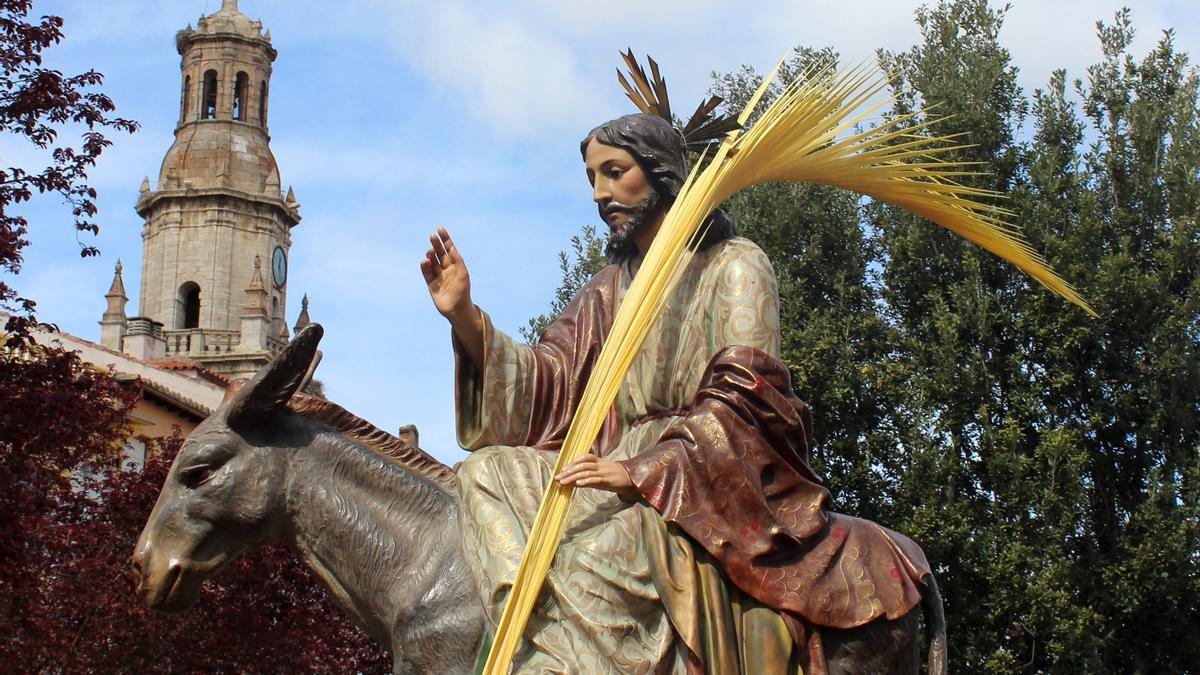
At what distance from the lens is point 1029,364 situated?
19.8 m

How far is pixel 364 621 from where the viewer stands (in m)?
6.06

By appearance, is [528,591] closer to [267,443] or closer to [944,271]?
[267,443]

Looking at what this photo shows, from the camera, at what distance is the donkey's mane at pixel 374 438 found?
20.2ft

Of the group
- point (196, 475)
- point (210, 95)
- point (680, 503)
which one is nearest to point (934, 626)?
point (680, 503)

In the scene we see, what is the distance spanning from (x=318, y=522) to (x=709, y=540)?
57.6 inches

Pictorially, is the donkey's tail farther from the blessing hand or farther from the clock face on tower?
the clock face on tower

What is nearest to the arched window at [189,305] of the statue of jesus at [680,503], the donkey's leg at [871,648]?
the statue of jesus at [680,503]

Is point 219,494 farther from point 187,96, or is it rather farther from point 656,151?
point 187,96

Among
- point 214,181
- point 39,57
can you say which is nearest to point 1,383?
point 39,57

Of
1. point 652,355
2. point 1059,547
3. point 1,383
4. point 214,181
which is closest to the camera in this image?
point 652,355

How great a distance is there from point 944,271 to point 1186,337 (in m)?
3.02

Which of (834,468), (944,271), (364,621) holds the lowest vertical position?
(364,621)

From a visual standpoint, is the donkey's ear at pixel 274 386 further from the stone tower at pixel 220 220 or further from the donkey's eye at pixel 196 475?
the stone tower at pixel 220 220

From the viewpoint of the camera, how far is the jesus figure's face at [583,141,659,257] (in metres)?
6.54
